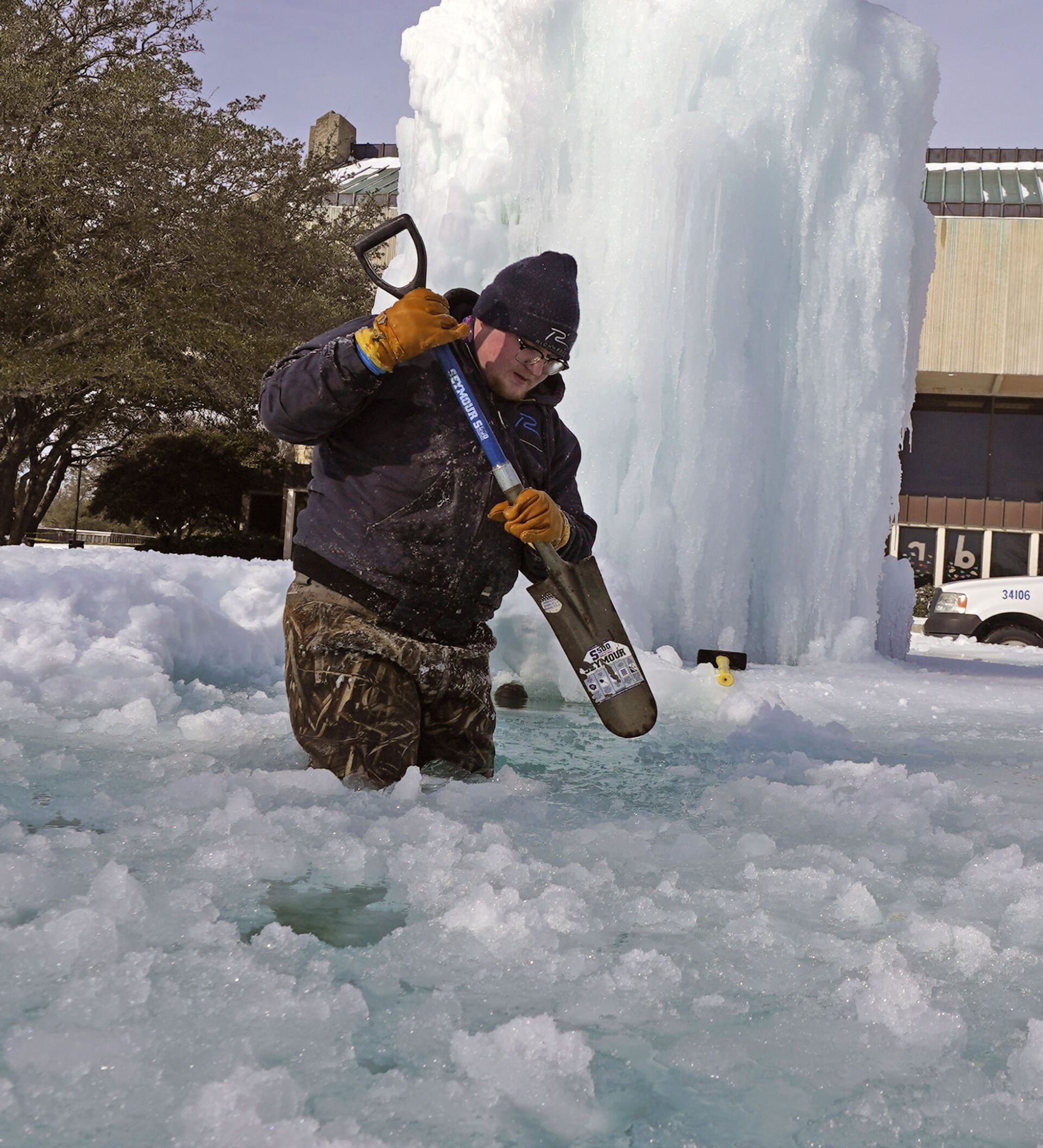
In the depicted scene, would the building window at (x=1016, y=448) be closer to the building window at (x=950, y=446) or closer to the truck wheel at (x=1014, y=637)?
the building window at (x=950, y=446)

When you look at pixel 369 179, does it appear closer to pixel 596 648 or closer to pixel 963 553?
pixel 963 553

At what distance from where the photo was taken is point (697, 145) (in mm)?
8984

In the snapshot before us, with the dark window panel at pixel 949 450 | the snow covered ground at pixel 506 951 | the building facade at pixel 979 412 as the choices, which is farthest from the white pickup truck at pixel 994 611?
the dark window panel at pixel 949 450

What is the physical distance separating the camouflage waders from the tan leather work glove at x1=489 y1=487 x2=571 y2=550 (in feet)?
1.42

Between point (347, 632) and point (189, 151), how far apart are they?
1391 centimetres

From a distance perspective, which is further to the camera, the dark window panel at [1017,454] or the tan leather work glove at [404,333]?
the dark window panel at [1017,454]

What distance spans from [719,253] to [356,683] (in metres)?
6.93

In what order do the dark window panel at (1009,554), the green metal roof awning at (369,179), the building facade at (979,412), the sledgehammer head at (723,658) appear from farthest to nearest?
the green metal roof awning at (369,179), the dark window panel at (1009,554), the building facade at (979,412), the sledgehammer head at (723,658)

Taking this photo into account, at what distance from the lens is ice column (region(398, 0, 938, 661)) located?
9109 mm

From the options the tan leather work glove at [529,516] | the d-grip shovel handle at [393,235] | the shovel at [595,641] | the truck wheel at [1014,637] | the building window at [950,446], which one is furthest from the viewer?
the building window at [950,446]

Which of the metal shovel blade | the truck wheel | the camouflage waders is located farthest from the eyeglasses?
the truck wheel

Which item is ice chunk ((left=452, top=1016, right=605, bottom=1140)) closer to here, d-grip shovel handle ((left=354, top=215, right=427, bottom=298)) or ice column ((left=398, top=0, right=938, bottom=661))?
d-grip shovel handle ((left=354, top=215, right=427, bottom=298))

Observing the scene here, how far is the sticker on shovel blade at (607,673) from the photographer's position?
11.5 feet

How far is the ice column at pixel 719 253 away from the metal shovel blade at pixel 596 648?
18.3ft
